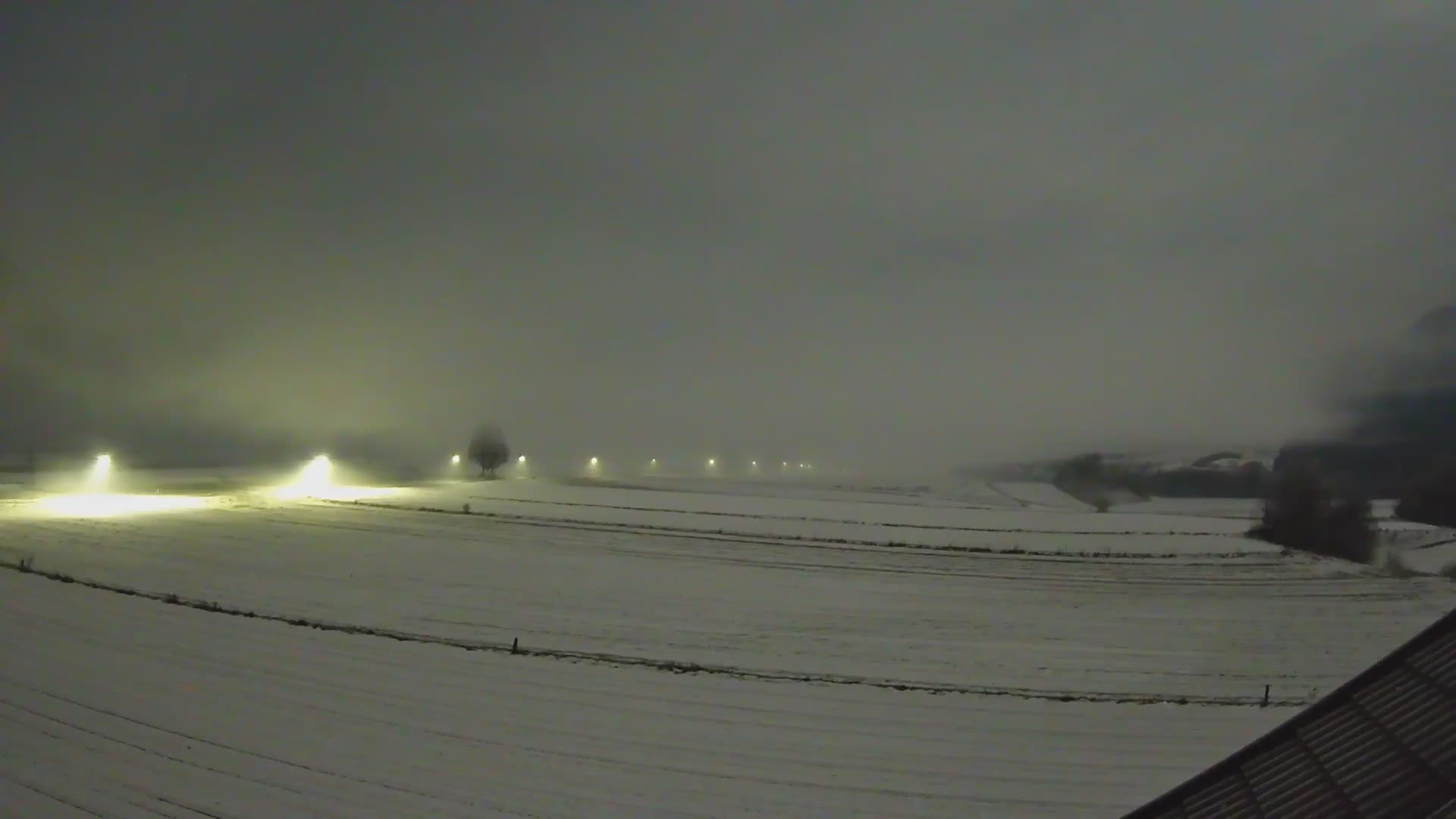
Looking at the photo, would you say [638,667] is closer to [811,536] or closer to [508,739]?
[508,739]

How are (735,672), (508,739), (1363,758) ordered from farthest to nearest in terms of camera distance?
(735,672), (508,739), (1363,758)

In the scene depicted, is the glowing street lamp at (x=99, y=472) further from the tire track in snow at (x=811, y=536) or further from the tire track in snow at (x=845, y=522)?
A: the tire track in snow at (x=845, y=522)

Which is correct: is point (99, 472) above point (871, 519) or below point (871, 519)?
above

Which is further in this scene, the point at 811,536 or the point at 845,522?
the point at 845,522

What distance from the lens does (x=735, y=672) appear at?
18391mm

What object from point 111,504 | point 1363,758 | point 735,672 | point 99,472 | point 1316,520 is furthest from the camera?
point 99,472

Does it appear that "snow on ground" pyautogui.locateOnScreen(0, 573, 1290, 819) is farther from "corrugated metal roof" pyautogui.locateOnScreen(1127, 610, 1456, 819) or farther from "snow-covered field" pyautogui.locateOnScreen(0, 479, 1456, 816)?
"corrugated metal roof" pyautogui.locateOnScreen(1127, 610, 1456, 819)

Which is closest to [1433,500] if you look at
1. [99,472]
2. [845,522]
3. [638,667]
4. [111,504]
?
[845,522]

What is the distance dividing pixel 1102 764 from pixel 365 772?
44.0 feet

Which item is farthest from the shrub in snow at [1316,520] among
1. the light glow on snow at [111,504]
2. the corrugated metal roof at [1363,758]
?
the light glow on snow at [111,504]

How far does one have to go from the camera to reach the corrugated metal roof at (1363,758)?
3436 mm

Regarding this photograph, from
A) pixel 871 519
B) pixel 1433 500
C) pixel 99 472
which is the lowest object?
pixel 871 519

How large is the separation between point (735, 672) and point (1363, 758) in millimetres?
15789

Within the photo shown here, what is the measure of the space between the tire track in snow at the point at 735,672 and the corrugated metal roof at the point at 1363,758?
45.6 feet
